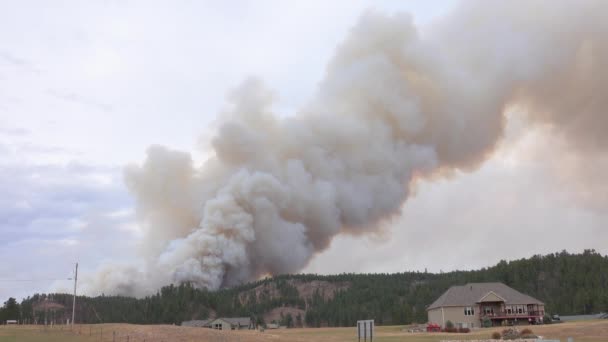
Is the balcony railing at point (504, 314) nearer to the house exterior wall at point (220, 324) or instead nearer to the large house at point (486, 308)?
the large house at point (486, 308)

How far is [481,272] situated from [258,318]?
54.4m

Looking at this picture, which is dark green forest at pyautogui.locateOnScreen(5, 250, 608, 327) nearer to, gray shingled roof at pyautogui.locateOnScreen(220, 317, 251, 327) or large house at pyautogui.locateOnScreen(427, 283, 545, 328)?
gray shingled roof at pyautogui.locateOnScreen(220, 317, 251, 327)

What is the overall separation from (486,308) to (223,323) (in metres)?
43.1

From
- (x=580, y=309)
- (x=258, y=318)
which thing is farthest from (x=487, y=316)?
(x=258, y=318)

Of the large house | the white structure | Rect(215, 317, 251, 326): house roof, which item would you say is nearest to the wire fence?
the white structure

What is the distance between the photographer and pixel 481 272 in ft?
478

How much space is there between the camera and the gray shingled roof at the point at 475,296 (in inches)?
3494

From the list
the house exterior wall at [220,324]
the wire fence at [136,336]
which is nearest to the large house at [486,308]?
the house exterior wall at [220,324]

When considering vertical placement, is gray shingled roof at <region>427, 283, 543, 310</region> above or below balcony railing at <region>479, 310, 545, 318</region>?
above

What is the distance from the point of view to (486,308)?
3499 inches

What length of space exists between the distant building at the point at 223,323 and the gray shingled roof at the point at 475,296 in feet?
116

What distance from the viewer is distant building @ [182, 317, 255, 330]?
105338 mm

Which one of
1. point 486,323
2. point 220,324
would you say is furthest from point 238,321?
point 486,323

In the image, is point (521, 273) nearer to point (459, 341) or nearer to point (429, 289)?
point (429, 289)
